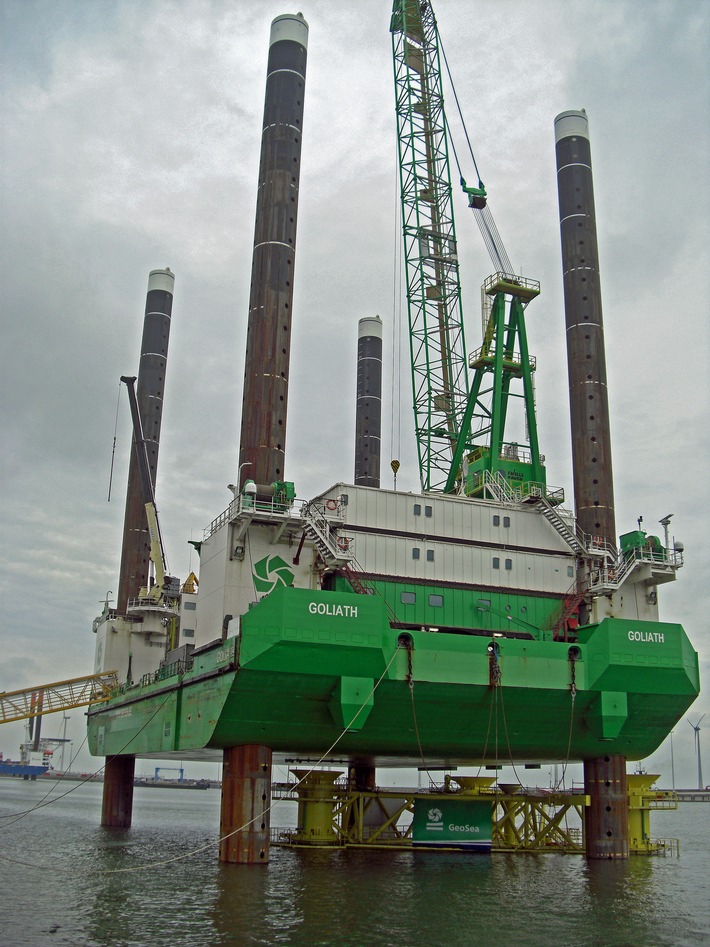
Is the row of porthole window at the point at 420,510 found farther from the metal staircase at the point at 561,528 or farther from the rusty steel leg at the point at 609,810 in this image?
the rusty steel leg at the point at 609,810

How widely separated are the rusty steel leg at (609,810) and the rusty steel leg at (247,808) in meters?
14.6

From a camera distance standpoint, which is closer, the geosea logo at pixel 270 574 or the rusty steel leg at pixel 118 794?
the geosea logo at pixel 270 574

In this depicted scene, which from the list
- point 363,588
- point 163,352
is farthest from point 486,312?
point 163,352

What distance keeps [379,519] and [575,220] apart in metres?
20.6

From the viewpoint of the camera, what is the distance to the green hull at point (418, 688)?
33.2 metres

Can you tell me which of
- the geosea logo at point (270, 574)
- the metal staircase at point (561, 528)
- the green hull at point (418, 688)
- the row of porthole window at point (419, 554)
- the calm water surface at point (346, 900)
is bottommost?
the calm water surface at point (346, 900)

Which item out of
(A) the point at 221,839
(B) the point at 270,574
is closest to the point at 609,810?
(A) the point at 221,839

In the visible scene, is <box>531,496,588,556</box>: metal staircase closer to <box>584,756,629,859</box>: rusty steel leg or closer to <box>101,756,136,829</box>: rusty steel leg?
<box>584,756,629,859</box>: rusty steel leg

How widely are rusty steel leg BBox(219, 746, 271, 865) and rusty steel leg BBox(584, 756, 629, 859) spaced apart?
14618mm

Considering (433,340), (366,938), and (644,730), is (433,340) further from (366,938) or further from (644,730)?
(366,938)

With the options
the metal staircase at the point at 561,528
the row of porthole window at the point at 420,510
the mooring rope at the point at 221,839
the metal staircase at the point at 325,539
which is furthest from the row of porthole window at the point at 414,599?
the metal staircase at the point at 561,528

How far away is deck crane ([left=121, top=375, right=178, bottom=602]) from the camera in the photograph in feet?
204

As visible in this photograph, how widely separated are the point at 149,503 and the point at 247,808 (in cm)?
3261

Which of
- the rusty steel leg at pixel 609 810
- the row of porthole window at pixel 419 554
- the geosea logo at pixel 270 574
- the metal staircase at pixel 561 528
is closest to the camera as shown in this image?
the geosea logo at pixel 270 574
